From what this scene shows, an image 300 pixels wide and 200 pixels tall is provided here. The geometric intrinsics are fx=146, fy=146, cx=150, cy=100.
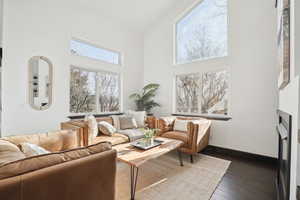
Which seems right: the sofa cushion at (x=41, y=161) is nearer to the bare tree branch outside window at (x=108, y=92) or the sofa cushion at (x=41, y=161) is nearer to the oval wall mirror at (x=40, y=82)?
the oval wall mirror at (x=40, y=82)

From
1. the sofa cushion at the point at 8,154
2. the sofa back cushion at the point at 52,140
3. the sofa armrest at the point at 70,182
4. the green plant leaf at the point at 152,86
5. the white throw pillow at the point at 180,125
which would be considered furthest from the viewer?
the green plant leaf at the point at 152,86

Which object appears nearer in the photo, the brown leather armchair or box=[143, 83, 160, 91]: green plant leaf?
the brown leather armchair

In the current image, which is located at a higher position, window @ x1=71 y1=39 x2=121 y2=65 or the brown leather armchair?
window @ x1=71 y1=39 x2=121 y2=65

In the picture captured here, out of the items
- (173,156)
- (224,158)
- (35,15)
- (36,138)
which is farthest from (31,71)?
(224,158)

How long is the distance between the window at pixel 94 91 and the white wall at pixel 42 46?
22 cm

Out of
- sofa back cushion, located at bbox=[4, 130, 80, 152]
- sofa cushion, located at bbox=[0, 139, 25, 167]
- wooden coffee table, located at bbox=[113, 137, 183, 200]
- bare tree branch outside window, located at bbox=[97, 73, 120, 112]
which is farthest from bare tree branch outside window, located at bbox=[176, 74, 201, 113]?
sofa cushion, located at bbox=[0, 139, 25, 167]

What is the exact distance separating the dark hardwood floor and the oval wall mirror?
11.8ft

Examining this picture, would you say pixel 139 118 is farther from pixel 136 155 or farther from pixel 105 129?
pixel 136 155

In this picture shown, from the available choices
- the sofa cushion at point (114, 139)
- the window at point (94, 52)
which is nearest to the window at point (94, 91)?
the window at point (94, 52)

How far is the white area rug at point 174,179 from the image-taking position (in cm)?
188

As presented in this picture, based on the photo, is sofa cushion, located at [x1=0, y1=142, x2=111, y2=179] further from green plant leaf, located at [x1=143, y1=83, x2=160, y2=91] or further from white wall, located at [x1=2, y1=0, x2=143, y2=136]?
green plant leaf, located at [x1=143, y1=83, x2=160, y2=91]

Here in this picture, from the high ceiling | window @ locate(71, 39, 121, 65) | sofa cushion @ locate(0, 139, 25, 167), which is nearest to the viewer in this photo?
sofa cushion @ locate(0, 139, 25, 167)

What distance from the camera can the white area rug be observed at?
1876mm

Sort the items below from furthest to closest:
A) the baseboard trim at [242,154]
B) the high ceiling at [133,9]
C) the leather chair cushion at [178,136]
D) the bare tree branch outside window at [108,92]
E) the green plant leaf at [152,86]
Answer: the green plant leaf at [152,86], the bare tree branch outside window at [108,92], the high ceiling at [133,9], the leather chair cushion at [178,136], the baseboard trim at [242,154]
